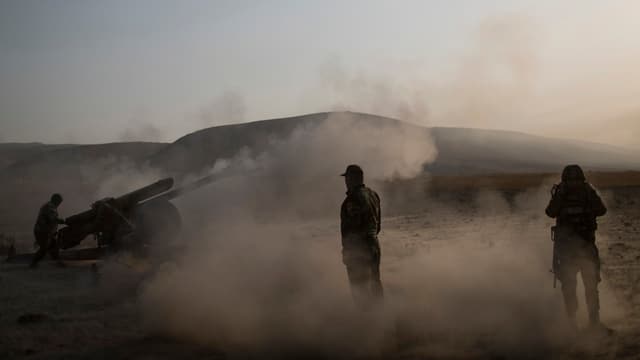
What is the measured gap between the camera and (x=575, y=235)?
8.52 metres

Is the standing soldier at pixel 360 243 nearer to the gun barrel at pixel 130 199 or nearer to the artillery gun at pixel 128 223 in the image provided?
the artillery gun at pixel 128 223

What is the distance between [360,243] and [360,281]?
48 centimetres

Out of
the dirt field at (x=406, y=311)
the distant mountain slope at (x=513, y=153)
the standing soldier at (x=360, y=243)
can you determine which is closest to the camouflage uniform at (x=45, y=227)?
the dirt field at (x=406, y=311)

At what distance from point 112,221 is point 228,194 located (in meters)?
3.96

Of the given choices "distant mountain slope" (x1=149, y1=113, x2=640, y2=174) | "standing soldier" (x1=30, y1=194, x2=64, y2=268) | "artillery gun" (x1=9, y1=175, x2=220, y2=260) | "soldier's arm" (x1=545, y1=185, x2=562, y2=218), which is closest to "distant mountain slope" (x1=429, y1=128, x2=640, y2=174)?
"distant mountain slope" (x1=149, y1=113, x2=640, y2=174)

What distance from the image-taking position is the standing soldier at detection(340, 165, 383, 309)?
28.2 feet

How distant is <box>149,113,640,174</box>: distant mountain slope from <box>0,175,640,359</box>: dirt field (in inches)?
1649

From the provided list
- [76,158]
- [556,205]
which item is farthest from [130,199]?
[76,158]

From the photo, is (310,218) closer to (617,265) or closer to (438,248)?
(438,248)

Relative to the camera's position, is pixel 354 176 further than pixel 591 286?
Yes

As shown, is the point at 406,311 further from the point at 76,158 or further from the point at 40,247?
the point at 76,158

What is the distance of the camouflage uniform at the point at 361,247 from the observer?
859 centimetres

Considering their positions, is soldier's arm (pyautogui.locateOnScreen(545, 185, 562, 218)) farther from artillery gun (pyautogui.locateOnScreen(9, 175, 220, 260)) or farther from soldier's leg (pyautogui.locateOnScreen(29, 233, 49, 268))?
soldier's leg (pyautogui.locateOnScreen(29, 233, 49, 268))

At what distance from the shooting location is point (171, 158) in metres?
78.9
